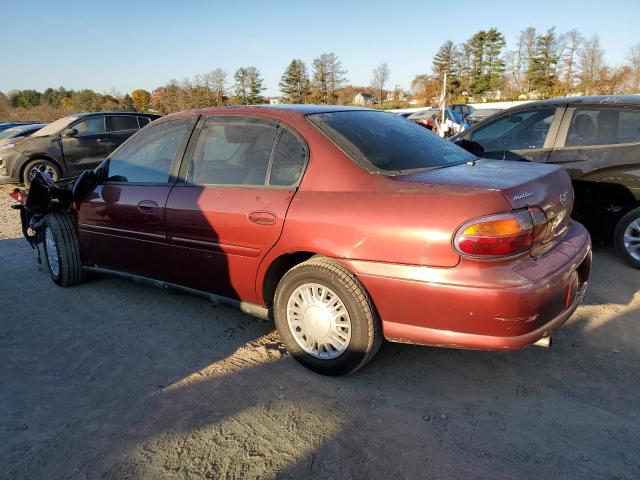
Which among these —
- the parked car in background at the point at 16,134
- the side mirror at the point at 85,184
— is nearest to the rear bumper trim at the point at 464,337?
the side mirror at the point at 85,184

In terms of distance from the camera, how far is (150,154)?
3707 mm

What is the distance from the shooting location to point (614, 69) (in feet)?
126

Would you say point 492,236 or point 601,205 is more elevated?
point 492,236

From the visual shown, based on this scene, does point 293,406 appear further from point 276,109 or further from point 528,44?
point 528,44

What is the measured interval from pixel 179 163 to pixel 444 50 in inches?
2472

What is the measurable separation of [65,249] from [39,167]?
24.0ft

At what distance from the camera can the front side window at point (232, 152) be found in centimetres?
303

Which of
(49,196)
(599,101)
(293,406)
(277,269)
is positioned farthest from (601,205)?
(49,196)

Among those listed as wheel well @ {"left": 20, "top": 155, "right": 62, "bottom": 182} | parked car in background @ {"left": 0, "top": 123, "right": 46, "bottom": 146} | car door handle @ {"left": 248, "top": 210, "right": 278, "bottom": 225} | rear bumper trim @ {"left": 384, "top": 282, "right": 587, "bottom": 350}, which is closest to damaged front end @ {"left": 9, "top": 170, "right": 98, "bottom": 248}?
car door handle @ {"left": 248, "top": 210, "right": 278, "bottom": 225}

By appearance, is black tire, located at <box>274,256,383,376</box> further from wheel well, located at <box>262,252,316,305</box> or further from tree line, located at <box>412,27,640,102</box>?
tree line, located at <box>412,27,640,102</box>

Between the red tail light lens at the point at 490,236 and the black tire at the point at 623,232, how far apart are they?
2858mm

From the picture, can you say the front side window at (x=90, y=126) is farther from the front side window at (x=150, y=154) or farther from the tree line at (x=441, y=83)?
the tree line at (x=441, y=83)

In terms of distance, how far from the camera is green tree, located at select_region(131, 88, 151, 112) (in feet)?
157

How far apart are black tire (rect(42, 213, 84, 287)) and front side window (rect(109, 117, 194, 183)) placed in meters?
0.81
